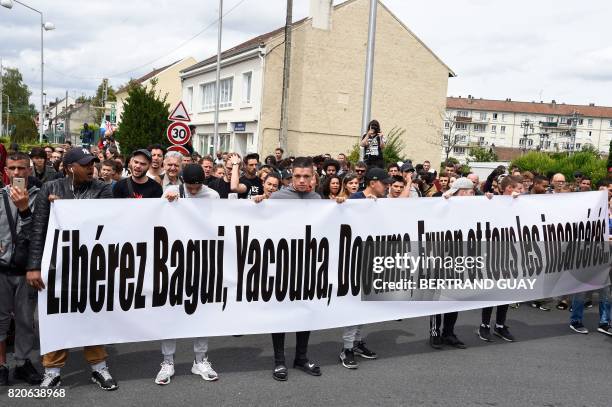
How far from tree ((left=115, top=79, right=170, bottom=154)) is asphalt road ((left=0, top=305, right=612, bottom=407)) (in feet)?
70.6

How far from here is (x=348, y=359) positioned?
5543 mm

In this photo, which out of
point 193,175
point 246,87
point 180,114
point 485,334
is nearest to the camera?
point 193,175

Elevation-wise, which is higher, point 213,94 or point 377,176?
point 213,94

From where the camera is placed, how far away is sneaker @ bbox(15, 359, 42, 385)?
473cm

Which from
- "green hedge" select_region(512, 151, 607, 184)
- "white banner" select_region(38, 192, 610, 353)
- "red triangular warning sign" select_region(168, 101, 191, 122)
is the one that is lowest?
"white banner" select_region(38, 192, 610, 353)

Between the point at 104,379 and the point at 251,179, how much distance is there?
4.92 metres

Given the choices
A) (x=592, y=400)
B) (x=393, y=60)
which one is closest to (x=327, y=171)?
(x=592, y=400)

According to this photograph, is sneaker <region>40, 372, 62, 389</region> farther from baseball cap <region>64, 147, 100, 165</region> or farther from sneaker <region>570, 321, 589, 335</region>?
sneaker <region>570, 321, 589, 335</region>

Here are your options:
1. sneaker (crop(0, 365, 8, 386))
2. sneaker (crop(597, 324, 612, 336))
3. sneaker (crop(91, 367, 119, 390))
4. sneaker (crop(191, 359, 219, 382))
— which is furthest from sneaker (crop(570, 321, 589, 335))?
sneaker (crop(0, 365, 8, 386))

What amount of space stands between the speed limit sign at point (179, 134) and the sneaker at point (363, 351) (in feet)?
26.6

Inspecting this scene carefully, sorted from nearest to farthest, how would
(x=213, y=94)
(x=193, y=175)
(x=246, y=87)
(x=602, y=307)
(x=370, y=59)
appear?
(x=193, y=175)
(x=602, y=307)
(x=370, y=59)
(x=246, y=87)
(x=213, y=94)

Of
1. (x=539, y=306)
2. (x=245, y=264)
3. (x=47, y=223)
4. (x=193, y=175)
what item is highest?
(x=193, y=175)

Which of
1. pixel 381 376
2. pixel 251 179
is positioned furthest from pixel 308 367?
pixel 251 179

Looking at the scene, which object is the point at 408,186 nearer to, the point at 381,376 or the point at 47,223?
the point at 381,376
